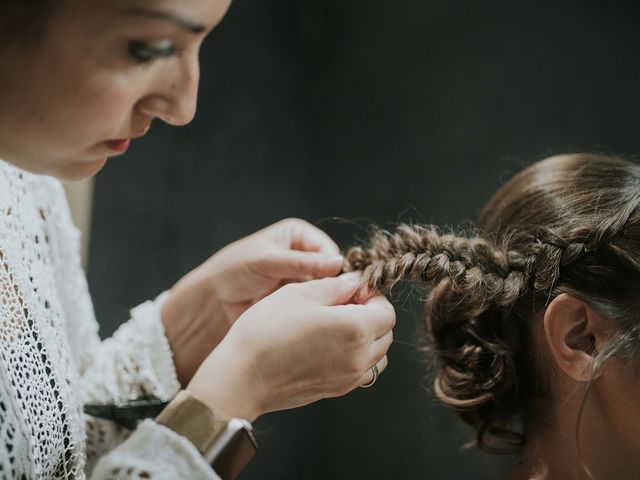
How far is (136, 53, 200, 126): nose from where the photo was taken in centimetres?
67

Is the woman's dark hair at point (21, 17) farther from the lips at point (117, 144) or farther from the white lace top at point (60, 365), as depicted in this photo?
→ the white lace top at point (60, 365)

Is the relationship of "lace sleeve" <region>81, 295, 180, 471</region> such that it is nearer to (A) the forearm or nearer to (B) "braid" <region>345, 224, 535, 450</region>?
(A) the forearm

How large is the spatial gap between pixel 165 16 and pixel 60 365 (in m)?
0.47

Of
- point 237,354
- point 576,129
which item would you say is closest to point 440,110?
point 576,129

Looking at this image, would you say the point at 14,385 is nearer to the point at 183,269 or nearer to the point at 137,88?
the point at 137,88

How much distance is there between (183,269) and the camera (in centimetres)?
156

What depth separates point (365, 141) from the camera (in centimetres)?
162

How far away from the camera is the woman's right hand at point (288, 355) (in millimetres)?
717

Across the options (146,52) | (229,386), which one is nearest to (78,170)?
(146,52)

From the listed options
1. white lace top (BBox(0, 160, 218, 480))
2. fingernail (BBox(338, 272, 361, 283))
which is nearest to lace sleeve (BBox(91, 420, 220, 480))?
white lace top (BBox(0, 160, 218, 480))

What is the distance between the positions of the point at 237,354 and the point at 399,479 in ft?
3.19

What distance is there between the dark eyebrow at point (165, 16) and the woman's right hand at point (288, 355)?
0.31 m

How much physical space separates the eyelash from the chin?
0.43 feet

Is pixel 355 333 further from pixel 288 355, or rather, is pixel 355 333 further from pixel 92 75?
pixel 92 75
